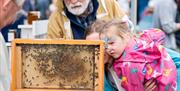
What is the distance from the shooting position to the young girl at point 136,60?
8.75 ft

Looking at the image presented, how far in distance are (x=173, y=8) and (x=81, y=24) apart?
4.19 m

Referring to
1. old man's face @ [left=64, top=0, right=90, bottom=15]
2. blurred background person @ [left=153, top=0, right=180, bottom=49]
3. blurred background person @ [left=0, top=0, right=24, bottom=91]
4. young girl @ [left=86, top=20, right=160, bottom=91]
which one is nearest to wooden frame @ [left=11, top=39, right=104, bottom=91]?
young girl @ [left=86, top=20, right=160, bottom=91]

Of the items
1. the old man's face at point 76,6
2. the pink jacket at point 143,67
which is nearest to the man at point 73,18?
the old man's face at point 76,6

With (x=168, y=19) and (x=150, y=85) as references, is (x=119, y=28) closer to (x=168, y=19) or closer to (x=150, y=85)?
(x=150, y=85)

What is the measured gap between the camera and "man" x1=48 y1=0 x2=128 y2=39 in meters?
3.54

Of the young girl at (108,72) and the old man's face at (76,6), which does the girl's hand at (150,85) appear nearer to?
the young girl at (108,72)

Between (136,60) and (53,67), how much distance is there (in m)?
0.42

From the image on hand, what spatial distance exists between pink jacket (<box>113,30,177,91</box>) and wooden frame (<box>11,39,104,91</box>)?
0.80 ft

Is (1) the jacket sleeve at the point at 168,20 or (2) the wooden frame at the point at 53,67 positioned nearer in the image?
(2) the wooden frame at the point at 53,67

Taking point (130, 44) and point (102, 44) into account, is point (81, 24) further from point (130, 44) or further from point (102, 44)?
point (102, 44)

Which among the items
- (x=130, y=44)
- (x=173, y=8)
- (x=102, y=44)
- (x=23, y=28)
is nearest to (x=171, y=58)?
(x=130, y=44)

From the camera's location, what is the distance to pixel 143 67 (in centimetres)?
267

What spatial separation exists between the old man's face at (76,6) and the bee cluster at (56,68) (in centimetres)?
102

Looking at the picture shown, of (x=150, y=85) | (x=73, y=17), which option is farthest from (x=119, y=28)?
(x=73, y=17)
